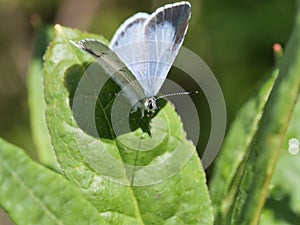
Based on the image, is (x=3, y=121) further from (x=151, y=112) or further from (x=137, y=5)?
(x=151, y=112)

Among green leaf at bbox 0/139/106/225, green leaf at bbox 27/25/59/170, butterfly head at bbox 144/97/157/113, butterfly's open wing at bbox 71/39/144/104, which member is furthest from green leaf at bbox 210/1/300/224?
green leaf at bbox 27/25/59/170

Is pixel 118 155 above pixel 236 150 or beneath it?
beneath

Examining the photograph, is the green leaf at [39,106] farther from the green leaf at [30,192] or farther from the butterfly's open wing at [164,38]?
the green leaf at [30,192]

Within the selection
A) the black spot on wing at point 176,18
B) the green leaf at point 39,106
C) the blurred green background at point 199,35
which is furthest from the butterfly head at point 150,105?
the blurred green background at point 199,35

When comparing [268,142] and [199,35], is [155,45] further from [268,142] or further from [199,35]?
[199,35]

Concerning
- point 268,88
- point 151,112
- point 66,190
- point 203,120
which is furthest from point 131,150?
point 203,120

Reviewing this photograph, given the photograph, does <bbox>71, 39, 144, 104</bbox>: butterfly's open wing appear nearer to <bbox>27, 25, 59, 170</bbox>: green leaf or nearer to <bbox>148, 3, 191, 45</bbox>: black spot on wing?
<bbox>148, 3, 191, 45</bbox>: black spot on wing

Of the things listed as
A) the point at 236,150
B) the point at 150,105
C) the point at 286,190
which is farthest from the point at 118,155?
the point at 286,190
